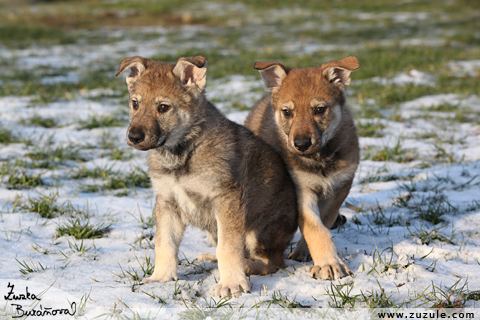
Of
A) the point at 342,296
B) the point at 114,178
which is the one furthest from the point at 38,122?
the point at 342,296

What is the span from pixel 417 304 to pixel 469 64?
33.0 feet

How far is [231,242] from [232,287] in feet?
0.97

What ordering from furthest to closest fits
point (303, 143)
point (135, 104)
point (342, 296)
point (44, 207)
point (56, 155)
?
point (56, 155) < point (44, 207) < point (303, 143) < point (135, 104) < point (342, 296)

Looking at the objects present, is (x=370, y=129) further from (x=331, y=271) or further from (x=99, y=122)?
(x=99, y=122)

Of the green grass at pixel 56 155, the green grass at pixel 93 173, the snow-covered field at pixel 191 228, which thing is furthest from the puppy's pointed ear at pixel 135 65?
the green grass at pixel 56 155

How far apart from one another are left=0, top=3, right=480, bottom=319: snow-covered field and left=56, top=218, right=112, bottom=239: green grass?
2cm

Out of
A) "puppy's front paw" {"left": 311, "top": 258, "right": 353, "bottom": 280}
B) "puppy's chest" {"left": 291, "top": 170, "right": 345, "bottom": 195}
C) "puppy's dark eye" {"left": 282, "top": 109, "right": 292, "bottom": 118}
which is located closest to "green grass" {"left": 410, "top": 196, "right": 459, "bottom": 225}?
"puppy's chest" {"left": 291, "top": 170, "right": 345, "bottom": 195}

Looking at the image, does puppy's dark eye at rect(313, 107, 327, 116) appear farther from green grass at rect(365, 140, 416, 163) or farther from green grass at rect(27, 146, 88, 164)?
green grass at rect(27, 146, 88, 164)

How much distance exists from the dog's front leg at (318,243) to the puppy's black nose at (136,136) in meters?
1.40

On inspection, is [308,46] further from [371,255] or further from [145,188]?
[371,255]

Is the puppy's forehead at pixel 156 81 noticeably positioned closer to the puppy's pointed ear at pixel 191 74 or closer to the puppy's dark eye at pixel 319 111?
the puppy's pointed ear at pixel 191 74

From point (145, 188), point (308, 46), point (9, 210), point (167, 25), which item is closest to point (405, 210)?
point (145, 188)

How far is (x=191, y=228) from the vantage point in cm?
423

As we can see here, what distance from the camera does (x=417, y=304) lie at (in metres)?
2.60
